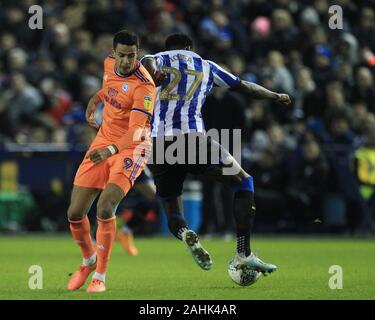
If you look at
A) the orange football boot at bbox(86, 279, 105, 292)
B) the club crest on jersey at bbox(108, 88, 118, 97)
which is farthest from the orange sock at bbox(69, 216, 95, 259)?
the club crest on jersey at bbox(108, 88, 118, 97)

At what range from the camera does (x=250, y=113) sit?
62.6 feet

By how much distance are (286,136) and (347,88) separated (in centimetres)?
131

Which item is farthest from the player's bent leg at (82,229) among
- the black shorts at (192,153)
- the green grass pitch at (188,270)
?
the black shorts at (192,153)

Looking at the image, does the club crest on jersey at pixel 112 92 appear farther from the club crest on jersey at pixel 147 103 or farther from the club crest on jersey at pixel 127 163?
the club crest on jersey at pixel 127 163

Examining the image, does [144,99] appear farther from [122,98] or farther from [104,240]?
[104,240]

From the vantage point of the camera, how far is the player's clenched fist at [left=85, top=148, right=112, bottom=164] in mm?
9227

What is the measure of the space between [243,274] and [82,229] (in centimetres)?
147

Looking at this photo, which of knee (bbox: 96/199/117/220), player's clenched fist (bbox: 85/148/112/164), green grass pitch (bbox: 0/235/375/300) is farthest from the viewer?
knee (bbox: 96/199/117/220)

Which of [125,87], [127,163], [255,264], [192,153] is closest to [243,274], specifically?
[255,264]

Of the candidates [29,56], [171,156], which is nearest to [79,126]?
[29,56]

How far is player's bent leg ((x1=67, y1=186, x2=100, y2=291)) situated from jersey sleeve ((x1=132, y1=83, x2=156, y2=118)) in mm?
884

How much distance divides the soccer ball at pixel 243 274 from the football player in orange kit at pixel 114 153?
1.18m

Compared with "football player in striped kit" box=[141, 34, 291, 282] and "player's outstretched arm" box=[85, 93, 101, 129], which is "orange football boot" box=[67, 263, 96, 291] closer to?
"football player in striped kit" box=[141, 34, 291, 282]
